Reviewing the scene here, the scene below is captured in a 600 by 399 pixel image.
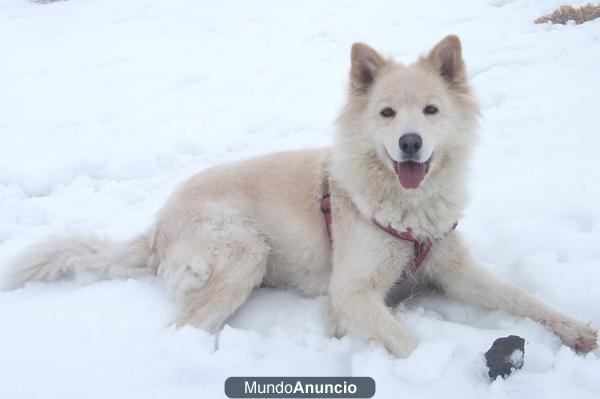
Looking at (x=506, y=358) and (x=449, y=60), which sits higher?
→ (x=449, y=60)

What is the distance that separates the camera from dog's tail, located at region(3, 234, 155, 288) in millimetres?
3496

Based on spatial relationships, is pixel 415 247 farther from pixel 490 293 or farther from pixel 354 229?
pixel 490 293

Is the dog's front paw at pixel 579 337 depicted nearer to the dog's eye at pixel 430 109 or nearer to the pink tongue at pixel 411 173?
the pink tongue at pixel 411 173

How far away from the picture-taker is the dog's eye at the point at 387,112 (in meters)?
3.17

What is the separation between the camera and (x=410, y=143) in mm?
2838

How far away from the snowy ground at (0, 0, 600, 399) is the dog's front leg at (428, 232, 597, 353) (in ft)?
0.28

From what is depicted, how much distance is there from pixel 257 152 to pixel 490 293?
3.61 meters

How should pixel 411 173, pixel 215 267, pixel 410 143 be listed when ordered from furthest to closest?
1. pixel 215 267
2. pixel 411 173
3. pixel 410 143

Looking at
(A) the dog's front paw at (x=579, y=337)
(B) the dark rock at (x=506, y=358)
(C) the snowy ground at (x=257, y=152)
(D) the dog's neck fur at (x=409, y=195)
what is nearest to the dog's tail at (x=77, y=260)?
(C) the snowy ground at (x=257, y=152)

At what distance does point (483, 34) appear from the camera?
27.5 ft

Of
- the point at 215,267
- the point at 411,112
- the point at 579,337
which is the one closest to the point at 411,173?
the point at 411,112

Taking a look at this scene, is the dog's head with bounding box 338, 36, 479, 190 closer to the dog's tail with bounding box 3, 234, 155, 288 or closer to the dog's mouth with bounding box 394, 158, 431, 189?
the dog's mouth with bounding box 394, 158, 431, 189

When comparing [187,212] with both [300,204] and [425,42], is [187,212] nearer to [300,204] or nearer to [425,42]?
[300,204]

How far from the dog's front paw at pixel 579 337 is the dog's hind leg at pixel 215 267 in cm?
197
